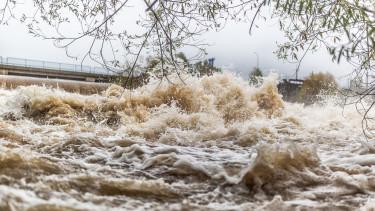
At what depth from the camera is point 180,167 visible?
4203 millimetres

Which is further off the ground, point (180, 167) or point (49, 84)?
point (180, 167)

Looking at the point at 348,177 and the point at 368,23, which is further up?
the point at 368,23

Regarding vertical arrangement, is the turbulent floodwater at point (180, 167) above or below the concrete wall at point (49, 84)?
above

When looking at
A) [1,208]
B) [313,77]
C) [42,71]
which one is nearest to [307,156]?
[1,208]

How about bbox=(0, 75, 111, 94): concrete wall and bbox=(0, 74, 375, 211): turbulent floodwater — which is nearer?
bbox=(0, 74, 375, 211): turbulent floodwater

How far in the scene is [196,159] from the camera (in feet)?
15.5

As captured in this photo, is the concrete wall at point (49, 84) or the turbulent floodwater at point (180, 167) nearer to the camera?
the turbulent floodwater at point (180, 167)

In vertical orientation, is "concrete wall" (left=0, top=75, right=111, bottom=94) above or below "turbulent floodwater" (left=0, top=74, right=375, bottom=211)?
below

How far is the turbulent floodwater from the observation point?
3162mm

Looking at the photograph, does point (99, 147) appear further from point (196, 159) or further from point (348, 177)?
point (348, 177)

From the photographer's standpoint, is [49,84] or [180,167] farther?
[49,84]

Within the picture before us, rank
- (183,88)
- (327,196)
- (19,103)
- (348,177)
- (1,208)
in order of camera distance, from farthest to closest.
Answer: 1. (183,88)
2. (19,103)
3. (348,177)
4. (327,196)
5. (1,208)

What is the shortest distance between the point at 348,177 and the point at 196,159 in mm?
1445

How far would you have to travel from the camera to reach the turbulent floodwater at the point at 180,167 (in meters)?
3.16
